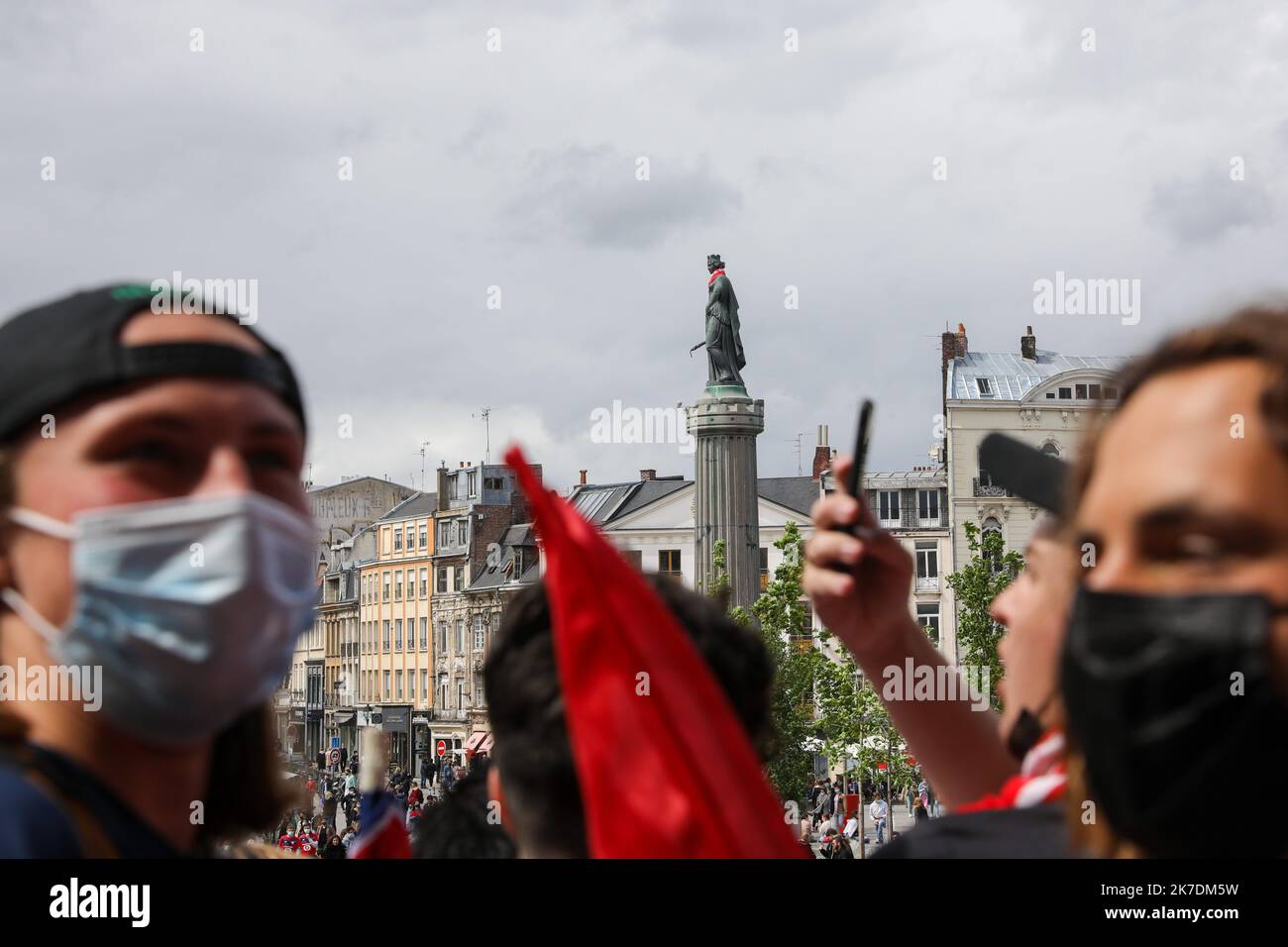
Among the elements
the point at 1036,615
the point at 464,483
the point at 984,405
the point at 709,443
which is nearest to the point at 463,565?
the point at 464,483

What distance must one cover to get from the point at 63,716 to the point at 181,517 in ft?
0.96

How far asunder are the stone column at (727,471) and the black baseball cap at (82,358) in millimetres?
26766

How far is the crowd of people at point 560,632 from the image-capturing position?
164 cm

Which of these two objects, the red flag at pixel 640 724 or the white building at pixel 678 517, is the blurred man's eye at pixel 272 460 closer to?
the red flag at pixel 640 724

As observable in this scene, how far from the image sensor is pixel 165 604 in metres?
1.91

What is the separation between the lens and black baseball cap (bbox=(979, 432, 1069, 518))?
2.73 m

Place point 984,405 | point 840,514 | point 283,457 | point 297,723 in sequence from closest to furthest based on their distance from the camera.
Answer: point 283,457, point 840,514, point 984,405, point 297,723

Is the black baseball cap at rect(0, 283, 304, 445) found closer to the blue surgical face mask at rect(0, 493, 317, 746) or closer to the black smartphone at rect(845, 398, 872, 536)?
the blue surgical face mask at rect(0, 493, 317, 746)

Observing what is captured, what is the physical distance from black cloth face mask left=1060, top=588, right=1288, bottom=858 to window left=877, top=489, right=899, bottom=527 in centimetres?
5973

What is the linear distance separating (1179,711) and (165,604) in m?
1.20
